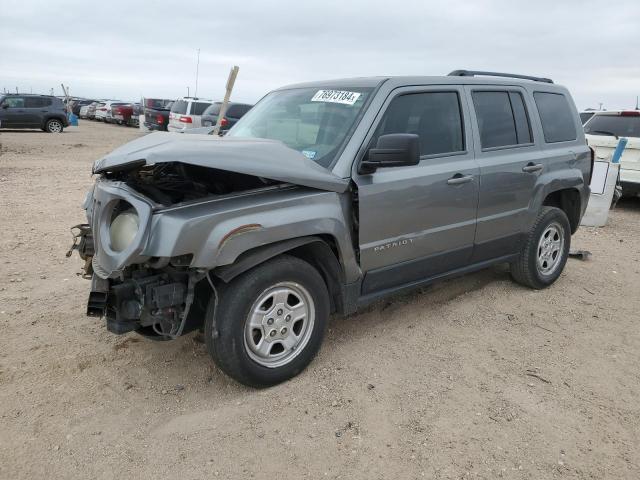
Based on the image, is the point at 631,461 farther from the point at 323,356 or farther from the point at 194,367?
the point at 194,367

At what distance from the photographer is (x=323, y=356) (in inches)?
144

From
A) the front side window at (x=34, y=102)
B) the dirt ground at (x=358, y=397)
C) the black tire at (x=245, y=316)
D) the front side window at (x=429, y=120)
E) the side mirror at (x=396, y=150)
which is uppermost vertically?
the front side window at (x=34, y=102)

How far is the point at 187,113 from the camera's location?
19.8 metres

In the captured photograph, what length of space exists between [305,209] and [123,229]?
41.0 inches

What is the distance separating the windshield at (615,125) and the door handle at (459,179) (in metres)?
6.65

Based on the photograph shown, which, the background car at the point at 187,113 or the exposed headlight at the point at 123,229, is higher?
the background car at the point at 187,113

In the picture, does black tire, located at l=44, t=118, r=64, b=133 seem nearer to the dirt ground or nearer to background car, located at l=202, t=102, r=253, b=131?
background car, located at l=202, t=102, r=253, b=131

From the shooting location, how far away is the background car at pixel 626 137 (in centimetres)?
892

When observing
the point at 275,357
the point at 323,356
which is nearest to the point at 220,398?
the point at 275,357

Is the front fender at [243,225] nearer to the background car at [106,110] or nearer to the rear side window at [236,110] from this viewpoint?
the rear side window at [236,110]

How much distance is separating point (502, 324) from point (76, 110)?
42.9 metres

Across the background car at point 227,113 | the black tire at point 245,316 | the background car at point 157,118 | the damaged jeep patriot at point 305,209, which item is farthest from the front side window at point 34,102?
the black tire at point 245,316

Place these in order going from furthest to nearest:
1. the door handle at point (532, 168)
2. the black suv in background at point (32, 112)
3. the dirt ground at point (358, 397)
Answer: the black suv in background at point (32, 112), the door handle at point (532, 168), the dirt ground at point (358, 397)

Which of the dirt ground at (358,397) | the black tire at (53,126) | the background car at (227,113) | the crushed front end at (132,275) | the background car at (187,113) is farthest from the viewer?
the black tire at (53,126)
